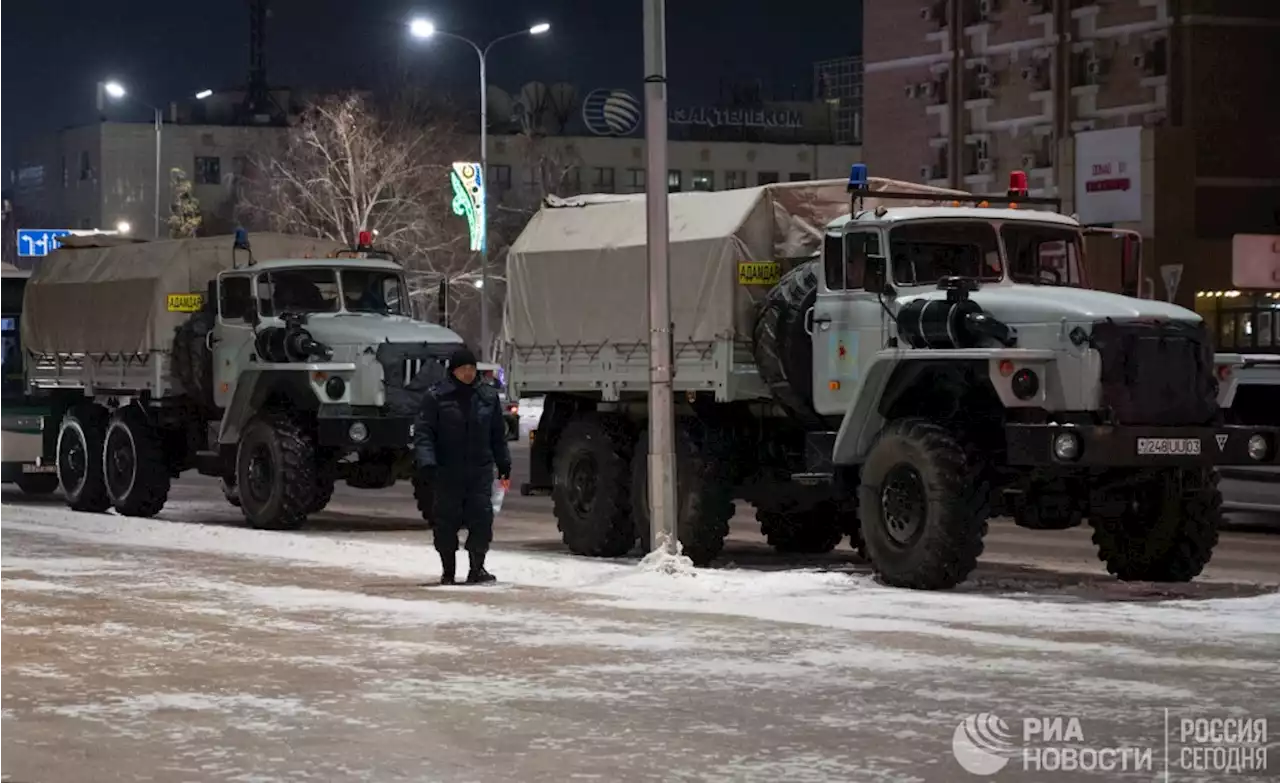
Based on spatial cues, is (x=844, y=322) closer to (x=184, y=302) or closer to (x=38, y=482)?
(x=184, y=302)

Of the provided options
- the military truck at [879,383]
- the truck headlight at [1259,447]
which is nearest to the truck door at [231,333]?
the military truck at [879,383]

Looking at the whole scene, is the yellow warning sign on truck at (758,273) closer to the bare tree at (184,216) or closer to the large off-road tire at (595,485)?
the large off-road tire at (595,485)

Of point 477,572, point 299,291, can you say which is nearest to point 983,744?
point 477,572

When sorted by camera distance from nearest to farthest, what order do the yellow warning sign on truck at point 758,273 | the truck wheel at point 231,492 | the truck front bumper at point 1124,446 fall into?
the truck front bumper at point 1124,446 < the yellow warning sign on truck at point 758,273 < the truck wheel at point 231,492

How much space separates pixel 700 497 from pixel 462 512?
2645mm

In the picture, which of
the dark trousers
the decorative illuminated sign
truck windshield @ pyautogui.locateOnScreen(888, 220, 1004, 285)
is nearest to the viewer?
the dark trousers

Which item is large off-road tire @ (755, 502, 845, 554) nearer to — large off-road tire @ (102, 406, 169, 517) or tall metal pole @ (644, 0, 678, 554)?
tall metal pole @ (644, 0, 678, 554)

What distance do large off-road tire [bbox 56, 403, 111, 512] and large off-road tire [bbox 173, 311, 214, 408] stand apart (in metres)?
2.22

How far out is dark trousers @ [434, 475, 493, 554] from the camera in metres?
16.8

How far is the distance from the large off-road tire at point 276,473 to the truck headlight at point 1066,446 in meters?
9.99

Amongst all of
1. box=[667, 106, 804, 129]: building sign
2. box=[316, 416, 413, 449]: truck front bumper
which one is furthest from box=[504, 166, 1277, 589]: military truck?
box=[667, 106, 804, 129]: building sign

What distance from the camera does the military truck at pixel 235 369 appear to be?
76.8ft

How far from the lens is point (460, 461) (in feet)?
55.4

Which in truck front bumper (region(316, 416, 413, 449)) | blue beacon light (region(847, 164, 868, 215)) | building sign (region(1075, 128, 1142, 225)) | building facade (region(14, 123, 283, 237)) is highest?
building facade (region(14, 123, 283, 237))
